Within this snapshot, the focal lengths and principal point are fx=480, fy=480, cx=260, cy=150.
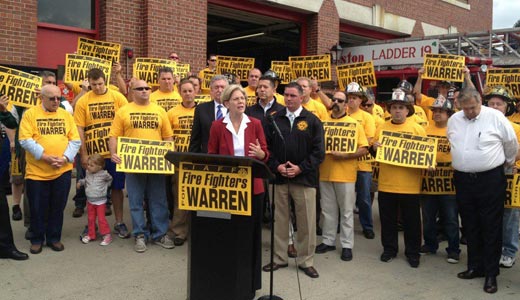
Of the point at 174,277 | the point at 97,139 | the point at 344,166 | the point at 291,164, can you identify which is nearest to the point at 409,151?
the point at 344,166

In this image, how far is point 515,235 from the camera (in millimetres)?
5531

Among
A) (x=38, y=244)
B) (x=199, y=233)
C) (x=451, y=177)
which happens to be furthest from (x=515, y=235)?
(x=38, y=244)

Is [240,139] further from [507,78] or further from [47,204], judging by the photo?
[507,78]

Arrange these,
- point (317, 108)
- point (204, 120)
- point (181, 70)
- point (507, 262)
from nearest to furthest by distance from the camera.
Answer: point (204, 120) → point (507, 262) → point (317, 108) → point (181, 70)

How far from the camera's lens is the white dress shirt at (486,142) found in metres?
4.93

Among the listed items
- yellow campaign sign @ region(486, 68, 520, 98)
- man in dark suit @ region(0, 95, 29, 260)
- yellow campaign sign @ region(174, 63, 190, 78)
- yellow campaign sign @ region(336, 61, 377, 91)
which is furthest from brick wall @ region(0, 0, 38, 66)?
yellow campaign sign @ region(486, 68, 520, 98)

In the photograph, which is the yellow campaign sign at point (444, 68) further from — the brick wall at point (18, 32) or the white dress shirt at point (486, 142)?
the brick wall at point (18, 32)

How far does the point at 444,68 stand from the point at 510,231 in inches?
134

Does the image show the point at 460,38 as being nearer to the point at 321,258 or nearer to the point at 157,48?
the point at 157,48

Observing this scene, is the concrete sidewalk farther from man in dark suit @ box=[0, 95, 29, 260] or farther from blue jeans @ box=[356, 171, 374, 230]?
blue jeans @ box=[356, 171, 374, 230]

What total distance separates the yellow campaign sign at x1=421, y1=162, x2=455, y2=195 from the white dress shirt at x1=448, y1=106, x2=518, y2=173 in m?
0.69

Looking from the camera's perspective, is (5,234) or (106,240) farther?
(106,240)

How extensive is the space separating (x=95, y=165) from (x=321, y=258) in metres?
3.08

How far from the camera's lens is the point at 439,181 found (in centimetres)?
582
